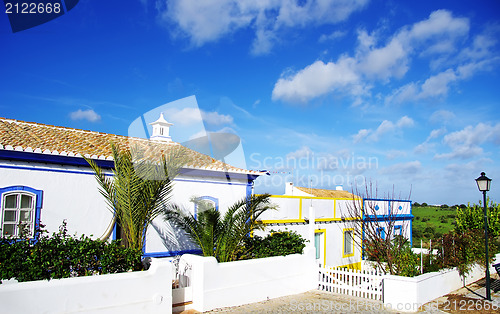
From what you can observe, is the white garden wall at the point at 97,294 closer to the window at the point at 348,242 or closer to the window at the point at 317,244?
the window at the point at 317,244

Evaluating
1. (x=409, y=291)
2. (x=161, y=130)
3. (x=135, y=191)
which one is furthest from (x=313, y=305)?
(x=161, y=130)

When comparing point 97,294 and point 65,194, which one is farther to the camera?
point 65,194

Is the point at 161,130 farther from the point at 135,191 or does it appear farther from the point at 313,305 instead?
the point at 313,305

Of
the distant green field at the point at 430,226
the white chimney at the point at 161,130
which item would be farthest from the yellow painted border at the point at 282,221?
the distant green field at the point at 430,226

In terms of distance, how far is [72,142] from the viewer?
11.3 metres

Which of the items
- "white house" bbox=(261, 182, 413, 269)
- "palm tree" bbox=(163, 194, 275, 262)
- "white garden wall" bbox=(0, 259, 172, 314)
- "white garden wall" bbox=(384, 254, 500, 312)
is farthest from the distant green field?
"white garden wall" bbox=(0, 259, 172, 314)

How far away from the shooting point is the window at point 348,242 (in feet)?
56.3

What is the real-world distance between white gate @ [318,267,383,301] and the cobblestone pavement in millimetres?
282

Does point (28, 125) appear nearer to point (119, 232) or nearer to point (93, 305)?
point (119, 232)

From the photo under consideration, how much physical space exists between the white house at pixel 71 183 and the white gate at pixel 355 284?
373 centimetres

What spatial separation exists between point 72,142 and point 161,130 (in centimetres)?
534

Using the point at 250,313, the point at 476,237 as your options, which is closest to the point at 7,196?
the point at 250,313

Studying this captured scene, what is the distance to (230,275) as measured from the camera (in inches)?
361

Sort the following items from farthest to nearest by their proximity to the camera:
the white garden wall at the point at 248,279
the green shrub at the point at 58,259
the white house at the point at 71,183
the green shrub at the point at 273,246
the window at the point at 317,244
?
1. the window at the point at 317,244
2. the green shrub at the point at 273,246
3. the white house at the point at 71,183
4. the white garden wall at the point at 248,279
5. the green shrub at the point at 58,259
